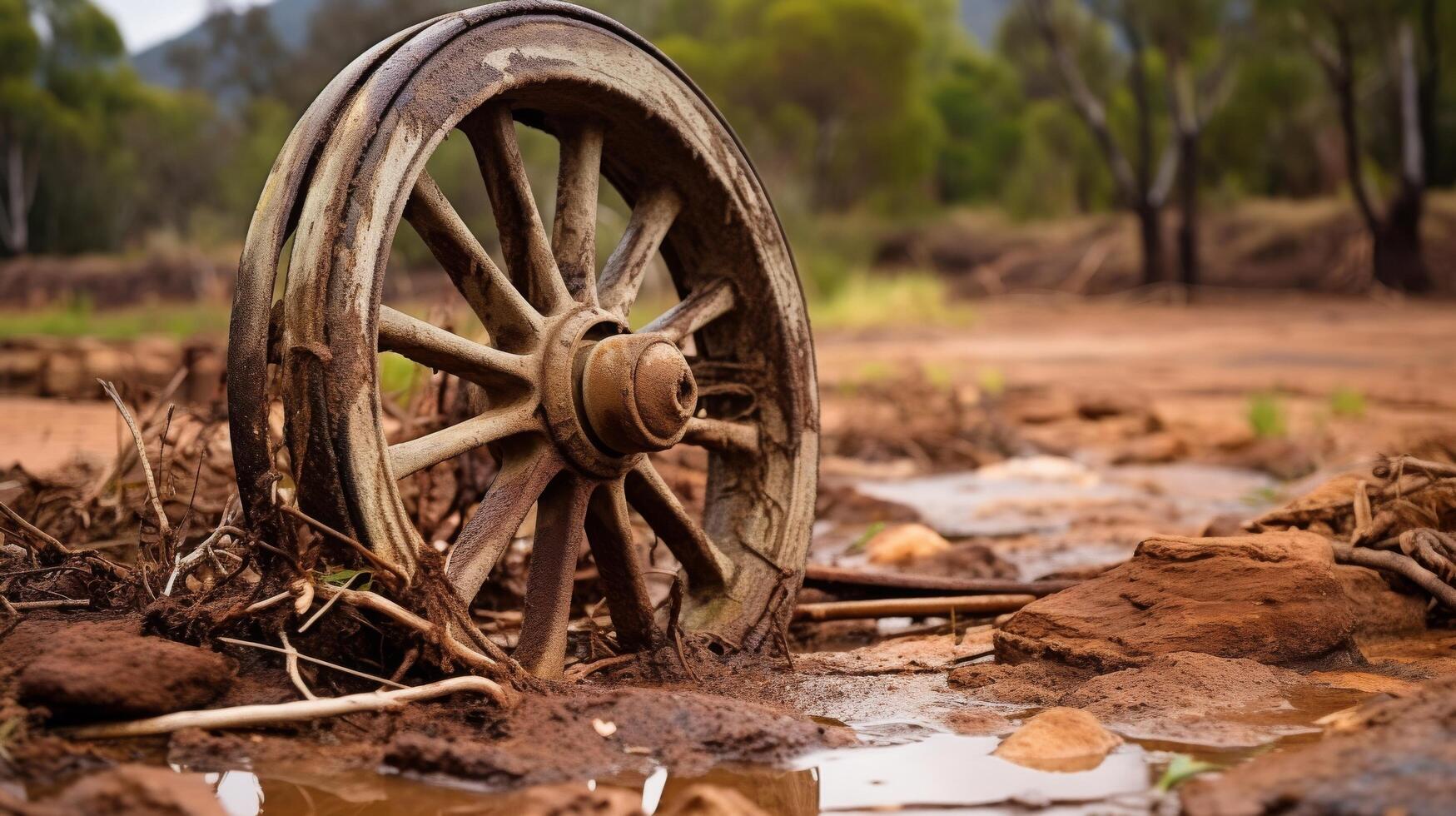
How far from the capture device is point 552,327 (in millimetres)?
2463

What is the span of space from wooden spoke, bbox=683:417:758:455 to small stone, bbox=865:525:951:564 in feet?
4.17

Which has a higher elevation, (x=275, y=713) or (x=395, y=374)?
(x=395, y=374)

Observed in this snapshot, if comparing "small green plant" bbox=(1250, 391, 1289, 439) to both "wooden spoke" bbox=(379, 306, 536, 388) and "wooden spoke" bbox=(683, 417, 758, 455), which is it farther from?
"wooden spoke" bbox=(379, 306, 536, 388)

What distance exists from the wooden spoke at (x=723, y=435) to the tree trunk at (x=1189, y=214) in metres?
17.7

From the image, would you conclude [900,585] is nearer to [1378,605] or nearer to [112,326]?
[1378,605]

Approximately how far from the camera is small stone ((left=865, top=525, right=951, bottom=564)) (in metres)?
4.16

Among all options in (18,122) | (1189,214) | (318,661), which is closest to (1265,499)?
(318,661)

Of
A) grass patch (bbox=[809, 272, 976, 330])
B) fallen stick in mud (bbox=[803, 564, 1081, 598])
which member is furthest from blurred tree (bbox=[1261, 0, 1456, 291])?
fallen stick in mud (bbox=[803, 564, 1081, 598])

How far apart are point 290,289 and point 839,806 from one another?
1048 mm

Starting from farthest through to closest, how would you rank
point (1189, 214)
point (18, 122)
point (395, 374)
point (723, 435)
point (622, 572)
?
1. point (18, 122)
2. point (1189, 214)
3. point (395, 374)
4. point (723, 435)
5. point (622, 572)

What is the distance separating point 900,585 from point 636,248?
39.7 inches

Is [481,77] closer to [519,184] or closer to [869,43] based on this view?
[519,184]

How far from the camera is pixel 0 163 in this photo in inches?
968

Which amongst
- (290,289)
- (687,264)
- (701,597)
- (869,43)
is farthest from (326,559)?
(869,43)
